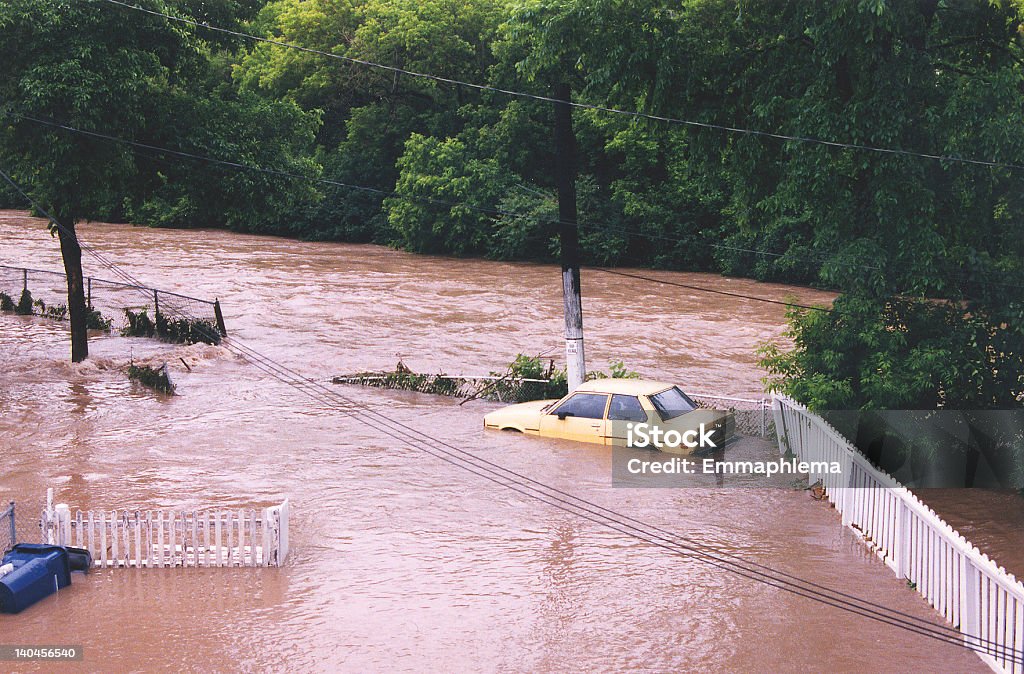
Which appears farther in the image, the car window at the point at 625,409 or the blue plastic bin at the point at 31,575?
the car window at the point at 625,409

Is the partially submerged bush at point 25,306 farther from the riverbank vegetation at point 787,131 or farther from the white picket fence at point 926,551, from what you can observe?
the white picket fence at point 926,551

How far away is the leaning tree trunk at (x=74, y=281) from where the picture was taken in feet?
76.1

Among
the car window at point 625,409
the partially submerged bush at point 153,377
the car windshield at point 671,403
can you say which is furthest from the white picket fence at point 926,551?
the partially submerged bush at point 153,377

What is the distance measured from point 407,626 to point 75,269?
16571 mm

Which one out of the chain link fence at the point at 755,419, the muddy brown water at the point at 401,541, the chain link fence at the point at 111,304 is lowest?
the muddy brown water at the point at 401,541

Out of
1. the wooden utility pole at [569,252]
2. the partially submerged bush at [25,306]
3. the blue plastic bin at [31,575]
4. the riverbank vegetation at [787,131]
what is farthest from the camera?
the partially submerged bush at [25,306]

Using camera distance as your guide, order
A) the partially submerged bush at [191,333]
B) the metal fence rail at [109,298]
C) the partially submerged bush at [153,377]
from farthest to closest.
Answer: the metal fence rail at [109,298], the partially submerged bush at [191,333], the partially submerged bush at [153,377]

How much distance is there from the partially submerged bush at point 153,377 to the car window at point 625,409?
10169 mm

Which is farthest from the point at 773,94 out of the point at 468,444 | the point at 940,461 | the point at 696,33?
the point at 468,444

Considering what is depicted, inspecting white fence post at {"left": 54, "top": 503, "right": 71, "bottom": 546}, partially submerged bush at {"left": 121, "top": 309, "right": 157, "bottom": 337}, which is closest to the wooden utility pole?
white fence post at {"left": 54, "top": 503, "right": 71, "bottom": 546}

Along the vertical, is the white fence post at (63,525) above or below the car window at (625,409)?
below

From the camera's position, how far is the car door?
54.4ft

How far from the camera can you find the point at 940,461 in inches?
598

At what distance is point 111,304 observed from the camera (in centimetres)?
3541
